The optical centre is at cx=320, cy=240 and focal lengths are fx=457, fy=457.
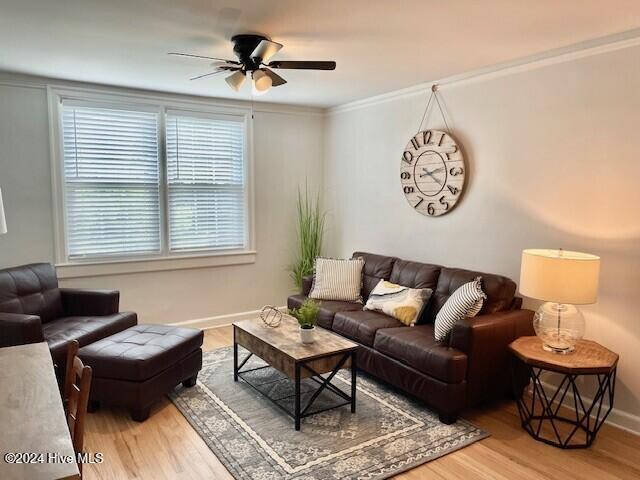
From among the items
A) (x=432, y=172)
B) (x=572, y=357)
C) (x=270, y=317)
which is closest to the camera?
(x=572, y=357)

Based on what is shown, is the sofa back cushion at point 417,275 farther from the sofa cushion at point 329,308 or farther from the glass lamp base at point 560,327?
the glass lamp base at point 560,327

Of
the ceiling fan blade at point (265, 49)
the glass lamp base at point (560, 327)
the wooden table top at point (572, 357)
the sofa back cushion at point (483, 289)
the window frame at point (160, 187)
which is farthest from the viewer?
the window frame at point (160, 187)

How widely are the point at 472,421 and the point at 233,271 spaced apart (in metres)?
3.04

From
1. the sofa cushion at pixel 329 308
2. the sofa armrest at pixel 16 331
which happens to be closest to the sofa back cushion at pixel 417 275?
the sofa cushion at pixel 329 308

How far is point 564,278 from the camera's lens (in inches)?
105

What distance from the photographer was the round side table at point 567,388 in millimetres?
2617

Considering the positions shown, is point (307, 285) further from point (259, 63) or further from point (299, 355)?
point (259, 63)

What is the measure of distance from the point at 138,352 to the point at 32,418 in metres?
1.69

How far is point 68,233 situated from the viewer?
4.22m

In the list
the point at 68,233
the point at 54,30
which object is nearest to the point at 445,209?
the point at 54,30

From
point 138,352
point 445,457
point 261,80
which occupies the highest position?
point 261,80

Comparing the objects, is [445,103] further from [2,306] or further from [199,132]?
[2,306]

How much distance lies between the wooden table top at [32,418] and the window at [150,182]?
2684 mm

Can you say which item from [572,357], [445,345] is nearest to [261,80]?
[445,345]
